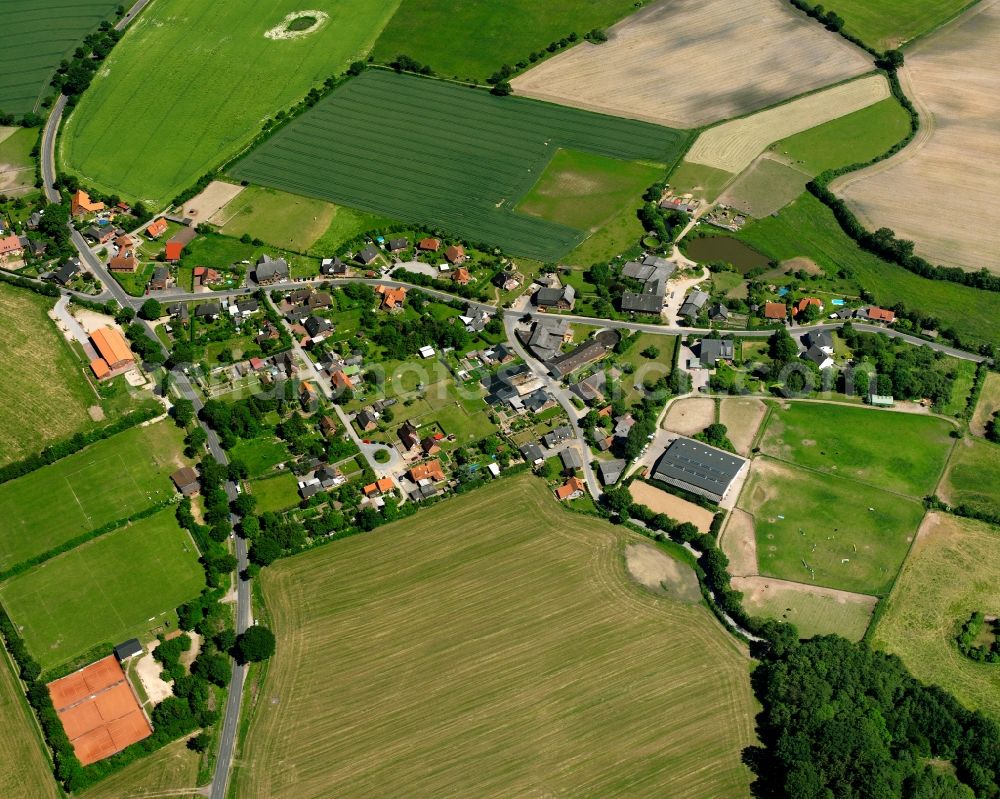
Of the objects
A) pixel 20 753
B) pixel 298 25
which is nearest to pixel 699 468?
pixel 20 753

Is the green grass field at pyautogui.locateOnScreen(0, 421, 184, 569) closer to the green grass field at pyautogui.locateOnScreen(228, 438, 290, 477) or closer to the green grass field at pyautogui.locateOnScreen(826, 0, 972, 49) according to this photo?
the green grass field at pyautogui.locateOnScreen(228, 438, 290, 477)

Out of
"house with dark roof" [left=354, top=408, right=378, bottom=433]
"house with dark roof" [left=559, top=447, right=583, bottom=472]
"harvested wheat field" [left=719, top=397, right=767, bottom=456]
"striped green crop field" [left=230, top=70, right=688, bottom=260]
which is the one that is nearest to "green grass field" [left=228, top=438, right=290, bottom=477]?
"house with dark roof" [left=354, top=408, right=378, bottom=433]

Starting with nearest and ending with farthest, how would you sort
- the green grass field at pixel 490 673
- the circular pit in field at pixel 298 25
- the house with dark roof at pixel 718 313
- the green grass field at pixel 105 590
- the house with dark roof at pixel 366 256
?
the green grass field at pixel 490 673
the green grass field at pixel 105 590
the house with dark roof at pixel 718 313
the house with dark roof at pixel 366 256
the circular pit in field at pixel 298 25

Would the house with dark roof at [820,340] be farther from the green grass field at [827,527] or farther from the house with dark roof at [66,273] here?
the house with dark roof at [66,273]

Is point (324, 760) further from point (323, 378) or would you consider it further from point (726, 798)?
point (323, 378)

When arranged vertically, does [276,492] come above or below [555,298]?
→ below

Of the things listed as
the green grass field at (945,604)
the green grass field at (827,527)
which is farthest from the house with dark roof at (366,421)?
the green grass field at (945,604)

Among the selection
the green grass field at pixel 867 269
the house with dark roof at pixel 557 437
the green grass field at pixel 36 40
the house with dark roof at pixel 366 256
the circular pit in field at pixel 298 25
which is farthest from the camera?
the circular pit in field at pixel 298 25

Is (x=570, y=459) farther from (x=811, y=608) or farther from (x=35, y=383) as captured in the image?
(x=35, y=383)
